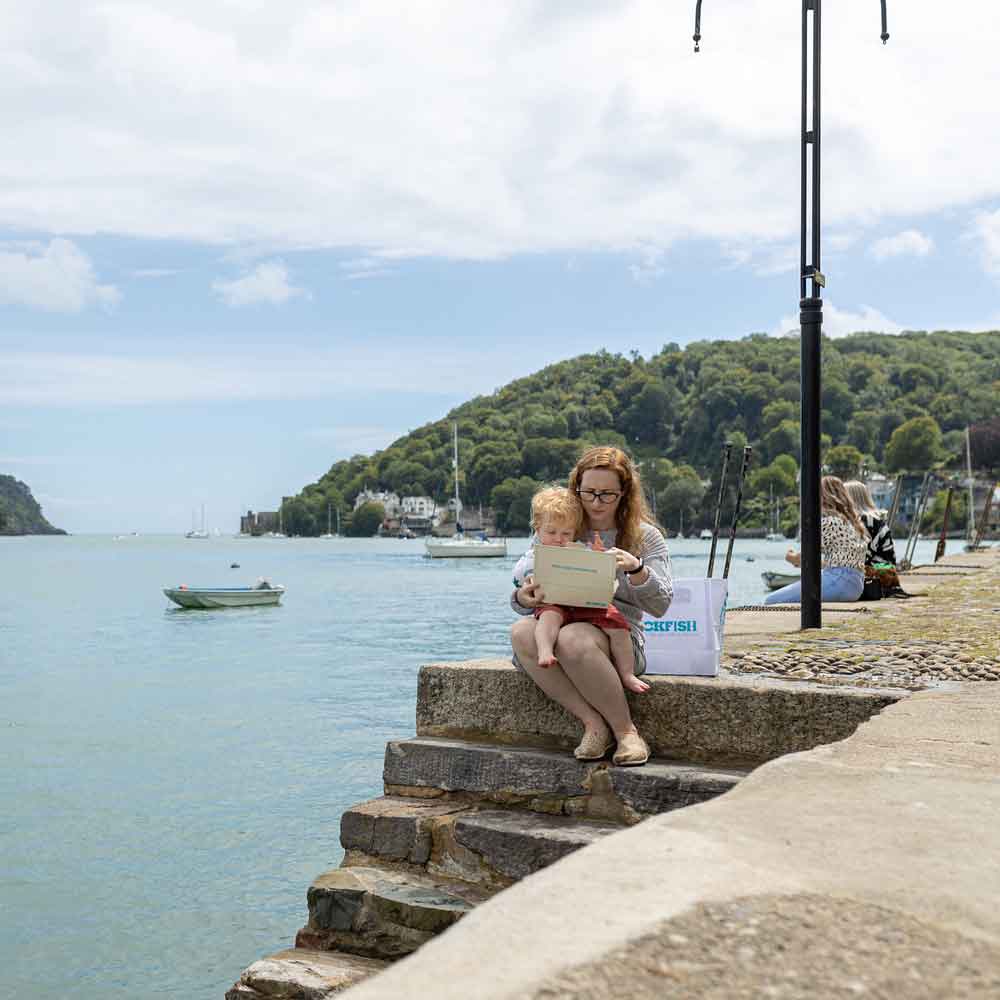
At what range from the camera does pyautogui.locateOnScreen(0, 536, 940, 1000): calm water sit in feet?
32.9

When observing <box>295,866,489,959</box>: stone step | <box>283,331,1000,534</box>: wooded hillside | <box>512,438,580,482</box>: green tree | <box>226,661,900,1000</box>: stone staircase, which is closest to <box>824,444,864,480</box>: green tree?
<box>283,331,1000,534</box>: wooded hillside

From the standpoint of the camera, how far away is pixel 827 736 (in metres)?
4.77

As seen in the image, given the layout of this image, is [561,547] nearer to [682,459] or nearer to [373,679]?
[373,679]

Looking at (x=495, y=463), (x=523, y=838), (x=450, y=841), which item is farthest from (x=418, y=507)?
(x=523, y=838)

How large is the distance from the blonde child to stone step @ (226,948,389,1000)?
4.51 feet

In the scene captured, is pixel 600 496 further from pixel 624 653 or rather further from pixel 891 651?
pixel 891 651

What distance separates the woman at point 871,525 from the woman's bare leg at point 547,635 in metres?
8.09

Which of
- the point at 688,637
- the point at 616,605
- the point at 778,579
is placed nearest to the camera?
the point at 616,605

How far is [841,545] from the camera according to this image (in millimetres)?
11383

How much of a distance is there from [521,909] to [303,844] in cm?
1124

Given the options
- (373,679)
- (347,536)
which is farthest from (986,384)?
(373,679)

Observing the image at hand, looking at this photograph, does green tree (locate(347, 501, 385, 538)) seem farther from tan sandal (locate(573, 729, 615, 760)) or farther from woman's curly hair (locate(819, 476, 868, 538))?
tan sandal (locate(573, 729, 615, 760))

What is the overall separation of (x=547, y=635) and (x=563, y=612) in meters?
0.17

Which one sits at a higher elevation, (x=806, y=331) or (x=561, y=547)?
(x=806, y=331)
